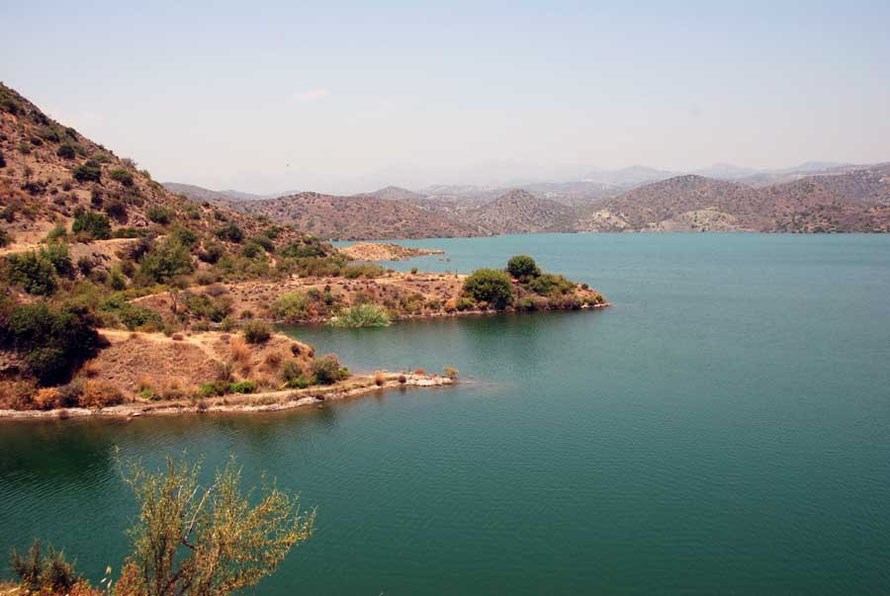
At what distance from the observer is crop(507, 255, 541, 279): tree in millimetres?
86562

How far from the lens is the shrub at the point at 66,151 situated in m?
87.9

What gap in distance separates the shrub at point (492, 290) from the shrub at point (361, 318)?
570 inches

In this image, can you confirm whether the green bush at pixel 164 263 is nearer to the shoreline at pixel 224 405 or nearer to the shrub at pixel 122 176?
the shrub at pixel 122 176

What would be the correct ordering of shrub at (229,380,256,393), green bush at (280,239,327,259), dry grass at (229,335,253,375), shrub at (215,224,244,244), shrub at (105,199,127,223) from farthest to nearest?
green bush at (280,239,327,259) → shrub at (215,224,244,244) → shrub at (105,199,127,223) → dry grass at (229,335,253,375) → shrub at (229,380,256,393)

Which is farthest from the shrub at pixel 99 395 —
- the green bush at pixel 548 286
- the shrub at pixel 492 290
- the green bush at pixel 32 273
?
the green bush at pixel 548 286

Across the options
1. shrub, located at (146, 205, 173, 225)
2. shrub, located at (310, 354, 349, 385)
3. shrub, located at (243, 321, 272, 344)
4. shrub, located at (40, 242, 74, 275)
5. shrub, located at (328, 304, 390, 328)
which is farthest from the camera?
shrub, located at (146, 205, 173, 225)

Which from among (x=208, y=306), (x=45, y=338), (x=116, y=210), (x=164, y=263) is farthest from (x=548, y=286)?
(x=116, y=210)

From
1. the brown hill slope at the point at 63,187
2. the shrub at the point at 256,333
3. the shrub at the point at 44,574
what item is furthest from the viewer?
the brown hill slope at the point at 63,187

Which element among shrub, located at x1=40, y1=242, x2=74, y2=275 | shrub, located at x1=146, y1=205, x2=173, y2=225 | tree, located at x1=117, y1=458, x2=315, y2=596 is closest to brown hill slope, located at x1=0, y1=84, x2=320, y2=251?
shrub, located at x1=146, y1=205, x2=173, y2=225

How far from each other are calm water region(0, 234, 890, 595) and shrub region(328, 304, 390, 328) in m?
9.88

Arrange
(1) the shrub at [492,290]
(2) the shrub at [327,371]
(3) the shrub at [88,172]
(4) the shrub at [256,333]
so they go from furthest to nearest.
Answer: (3) the shrub at [88,172]
(1) the shrub at [492,290]
(4) the shrub at [256,333]
(2) the shrub at [327,371]

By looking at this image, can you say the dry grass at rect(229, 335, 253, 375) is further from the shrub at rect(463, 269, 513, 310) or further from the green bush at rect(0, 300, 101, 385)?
the shrub at rect(463, 269, 513, 310)

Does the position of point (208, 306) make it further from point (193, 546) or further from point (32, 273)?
point (193, 546)

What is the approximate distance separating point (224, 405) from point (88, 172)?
61233 millimetres
